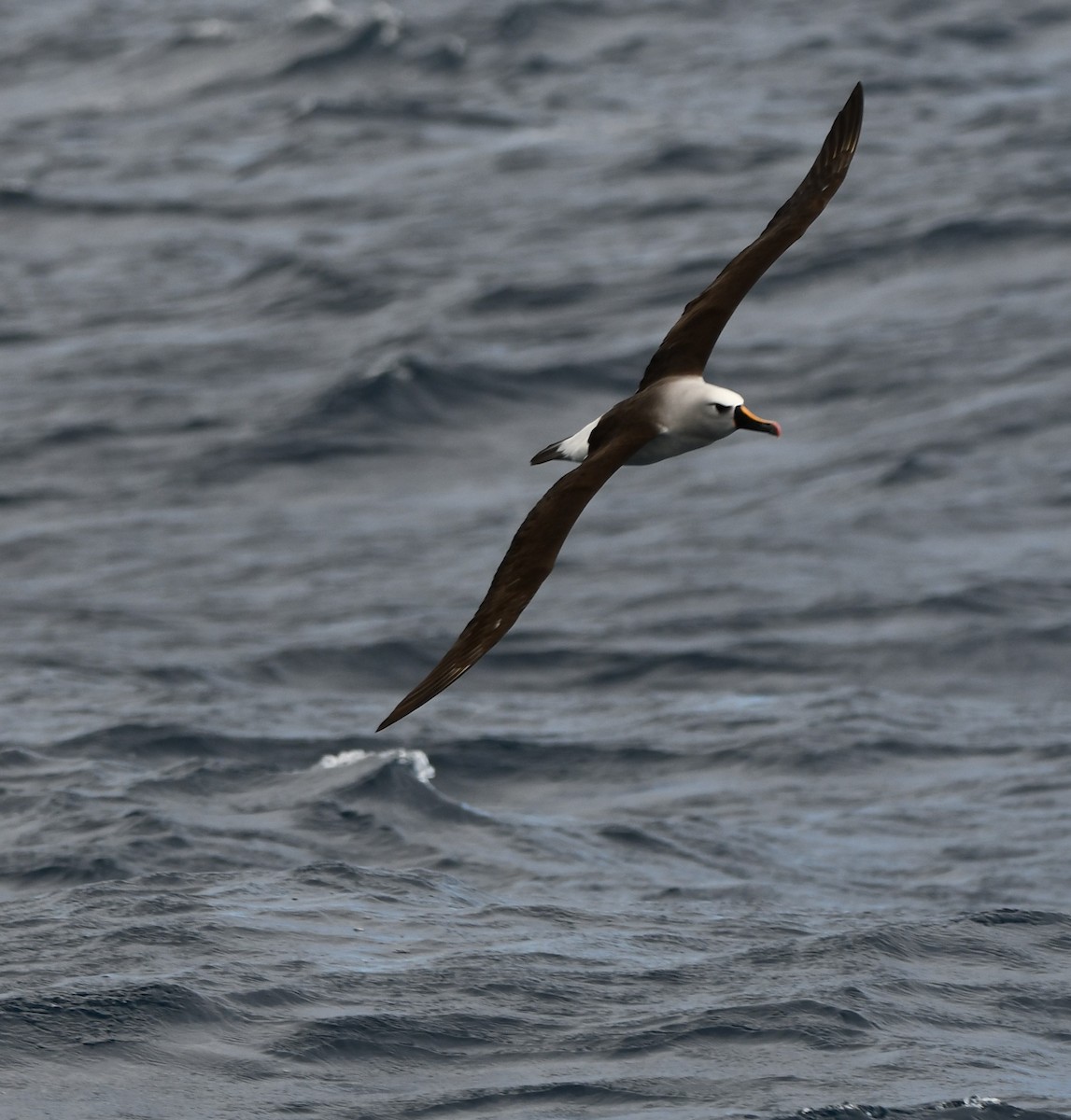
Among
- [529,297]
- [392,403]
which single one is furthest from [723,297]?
[529,297]

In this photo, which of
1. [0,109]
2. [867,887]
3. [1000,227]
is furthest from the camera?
[0,109]

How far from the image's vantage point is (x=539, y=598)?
2112 cm

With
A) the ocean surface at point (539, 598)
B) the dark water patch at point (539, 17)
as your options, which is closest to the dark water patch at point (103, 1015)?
the ocean surface at point (539, 598)

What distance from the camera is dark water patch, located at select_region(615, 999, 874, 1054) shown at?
1199 centimetres

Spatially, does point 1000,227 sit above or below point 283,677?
above

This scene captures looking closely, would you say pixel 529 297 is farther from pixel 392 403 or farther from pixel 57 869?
pixel 57 869

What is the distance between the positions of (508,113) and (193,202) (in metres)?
5.60

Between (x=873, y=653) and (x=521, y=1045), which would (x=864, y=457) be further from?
(x=521, y=1045)

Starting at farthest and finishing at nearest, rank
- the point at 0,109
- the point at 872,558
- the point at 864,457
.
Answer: the point at 0,109 → the point at 864,457 → the point at 872,558

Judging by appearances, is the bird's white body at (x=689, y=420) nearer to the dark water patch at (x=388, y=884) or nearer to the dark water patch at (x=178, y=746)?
the dark water patch at (x=388, y=884)

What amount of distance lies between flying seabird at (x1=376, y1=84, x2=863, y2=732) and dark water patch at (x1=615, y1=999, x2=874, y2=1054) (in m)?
2.85

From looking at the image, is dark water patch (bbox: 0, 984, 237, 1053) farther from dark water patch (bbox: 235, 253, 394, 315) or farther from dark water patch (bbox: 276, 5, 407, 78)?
dark water patch (bbox: 276, 5, 407, 78)

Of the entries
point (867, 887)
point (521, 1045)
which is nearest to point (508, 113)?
point (867, 887)

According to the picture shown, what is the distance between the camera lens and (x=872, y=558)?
2103cm
